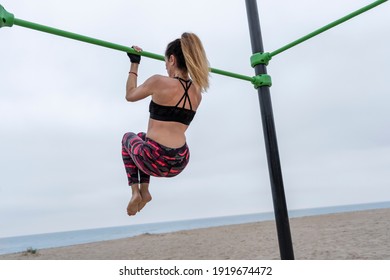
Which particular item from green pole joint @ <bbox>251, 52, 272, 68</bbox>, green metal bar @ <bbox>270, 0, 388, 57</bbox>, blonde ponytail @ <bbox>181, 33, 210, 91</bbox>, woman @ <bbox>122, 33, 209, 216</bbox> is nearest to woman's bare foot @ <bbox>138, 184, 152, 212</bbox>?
woman @ <bbox>122, 33, 209, 216</bbox>

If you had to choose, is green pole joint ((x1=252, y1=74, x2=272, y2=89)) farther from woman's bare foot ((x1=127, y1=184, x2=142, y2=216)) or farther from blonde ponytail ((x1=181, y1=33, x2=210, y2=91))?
woman's bare foot ((x1=127, y1=184, x2=142, y2=216))

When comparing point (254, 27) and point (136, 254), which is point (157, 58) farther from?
point (136, 254)

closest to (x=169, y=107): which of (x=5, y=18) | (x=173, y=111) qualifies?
(x=173, y=111)

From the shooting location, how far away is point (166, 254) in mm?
12844

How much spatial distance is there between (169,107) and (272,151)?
1.25 m

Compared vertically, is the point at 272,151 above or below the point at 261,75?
below

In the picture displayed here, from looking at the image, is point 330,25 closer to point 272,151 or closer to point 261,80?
point 261,80

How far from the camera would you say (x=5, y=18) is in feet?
7.32

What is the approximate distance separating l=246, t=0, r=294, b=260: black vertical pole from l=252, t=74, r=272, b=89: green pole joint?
0.04m

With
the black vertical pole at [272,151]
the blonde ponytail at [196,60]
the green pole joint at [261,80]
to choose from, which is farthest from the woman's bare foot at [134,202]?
the green pole joint at [261,80]

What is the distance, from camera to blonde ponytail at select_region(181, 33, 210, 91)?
2537mm

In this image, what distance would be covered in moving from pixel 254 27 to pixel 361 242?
33.2 ft
